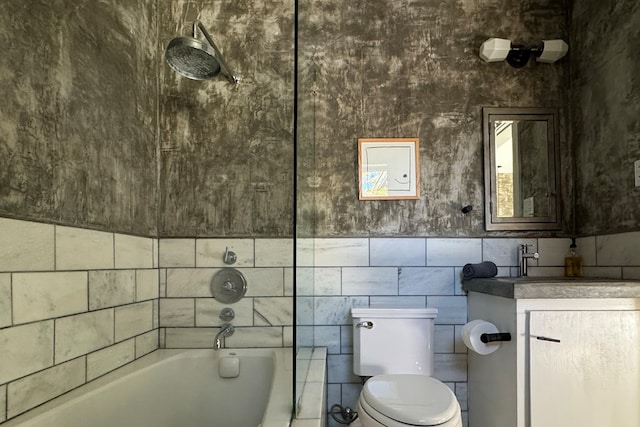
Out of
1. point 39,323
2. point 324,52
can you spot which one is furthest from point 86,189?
point 324,52

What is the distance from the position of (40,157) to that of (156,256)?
94cm

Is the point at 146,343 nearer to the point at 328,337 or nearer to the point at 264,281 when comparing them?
the point at 264,281

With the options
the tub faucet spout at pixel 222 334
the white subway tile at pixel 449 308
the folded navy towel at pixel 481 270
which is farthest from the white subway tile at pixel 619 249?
the tub faucet spout at pixel 222 334

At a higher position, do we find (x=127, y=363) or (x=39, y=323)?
(x=39, y=323)

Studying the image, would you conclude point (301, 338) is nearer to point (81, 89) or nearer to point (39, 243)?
point (39, 243)

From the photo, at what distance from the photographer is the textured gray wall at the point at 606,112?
1830mm

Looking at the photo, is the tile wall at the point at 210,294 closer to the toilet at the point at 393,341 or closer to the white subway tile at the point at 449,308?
the toilet at the point at 393,341

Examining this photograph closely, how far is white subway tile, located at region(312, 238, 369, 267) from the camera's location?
2203mm

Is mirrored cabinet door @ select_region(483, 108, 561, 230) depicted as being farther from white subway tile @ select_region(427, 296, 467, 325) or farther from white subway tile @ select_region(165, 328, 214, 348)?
white subway tile @ select_region(165, 328, 214, 348)

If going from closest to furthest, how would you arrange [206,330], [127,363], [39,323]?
[39,323]
[127,363]
[206,330]

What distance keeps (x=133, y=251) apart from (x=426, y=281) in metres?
1.60

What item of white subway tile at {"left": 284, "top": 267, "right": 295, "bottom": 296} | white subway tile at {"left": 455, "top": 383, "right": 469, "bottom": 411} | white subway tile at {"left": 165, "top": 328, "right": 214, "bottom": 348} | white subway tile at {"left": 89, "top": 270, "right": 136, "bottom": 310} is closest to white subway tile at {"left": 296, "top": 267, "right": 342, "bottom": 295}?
white subway tile at {"left": 284, "top": 267, "right": 295, "bottom": 296}

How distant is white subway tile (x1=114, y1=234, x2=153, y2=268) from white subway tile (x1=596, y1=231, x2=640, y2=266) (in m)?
2.44

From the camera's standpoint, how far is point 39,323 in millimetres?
1294
